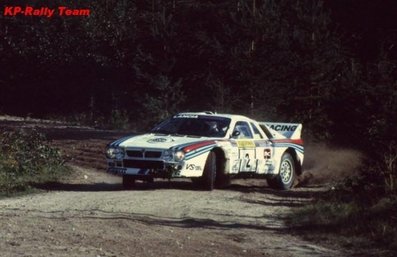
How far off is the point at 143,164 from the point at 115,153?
0.63 metres

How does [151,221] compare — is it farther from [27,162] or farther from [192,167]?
[27,162]

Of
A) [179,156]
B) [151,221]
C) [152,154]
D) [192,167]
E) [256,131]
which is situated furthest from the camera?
[256,131]

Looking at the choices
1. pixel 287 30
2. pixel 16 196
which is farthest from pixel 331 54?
pixel 16 196

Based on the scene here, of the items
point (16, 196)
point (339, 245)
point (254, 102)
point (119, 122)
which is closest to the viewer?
point (339, 245)

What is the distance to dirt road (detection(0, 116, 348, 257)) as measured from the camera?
988cm

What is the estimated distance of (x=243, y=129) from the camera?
18172 mm

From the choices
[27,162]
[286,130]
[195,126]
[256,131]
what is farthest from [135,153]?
[286,130]

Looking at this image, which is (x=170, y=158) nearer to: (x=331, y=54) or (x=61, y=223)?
(x=61, y=223)

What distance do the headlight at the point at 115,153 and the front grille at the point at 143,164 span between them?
0.54 ft

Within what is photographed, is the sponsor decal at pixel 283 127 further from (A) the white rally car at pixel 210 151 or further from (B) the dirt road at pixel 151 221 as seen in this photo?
(B) the dirt road at pixel 151 221

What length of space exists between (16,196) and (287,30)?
547 inches

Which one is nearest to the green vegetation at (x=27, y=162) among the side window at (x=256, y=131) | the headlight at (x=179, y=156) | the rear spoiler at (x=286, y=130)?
the headlight at (x=179, y=156)

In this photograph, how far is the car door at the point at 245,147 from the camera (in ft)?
57.8

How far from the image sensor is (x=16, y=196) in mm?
15633
